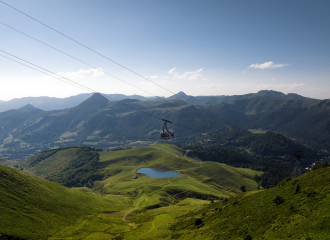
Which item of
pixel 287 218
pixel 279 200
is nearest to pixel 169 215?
pixel 279 200

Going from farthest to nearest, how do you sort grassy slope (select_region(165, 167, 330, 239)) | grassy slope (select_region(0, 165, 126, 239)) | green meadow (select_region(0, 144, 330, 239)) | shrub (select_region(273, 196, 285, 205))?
grassy slope (select_region(0, 165, 126, 239)) < shrub (select_region(273, 196, 285, 205)) < green meadow (select_region(0, 144, 330, 239)) < grassy slope (select_region(165, 167, 330, 239))

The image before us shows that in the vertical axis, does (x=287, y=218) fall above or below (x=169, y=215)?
above

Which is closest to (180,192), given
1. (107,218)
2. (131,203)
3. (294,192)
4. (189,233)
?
(131,203)

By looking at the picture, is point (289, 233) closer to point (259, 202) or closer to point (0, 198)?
point (259, 202)

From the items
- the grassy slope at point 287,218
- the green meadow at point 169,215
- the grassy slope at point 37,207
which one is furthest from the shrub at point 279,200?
the grassy slope at point 37,207

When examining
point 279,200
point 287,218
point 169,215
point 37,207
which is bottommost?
point 37,207

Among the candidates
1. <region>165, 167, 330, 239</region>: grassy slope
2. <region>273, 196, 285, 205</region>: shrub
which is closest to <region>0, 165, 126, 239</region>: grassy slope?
<region>165, 167, 330, 239</region>: grassy slope

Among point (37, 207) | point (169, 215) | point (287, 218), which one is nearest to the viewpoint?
point (287, 218)

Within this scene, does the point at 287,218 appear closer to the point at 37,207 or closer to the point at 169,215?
the point at 169,215

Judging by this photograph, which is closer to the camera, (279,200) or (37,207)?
(279,200)

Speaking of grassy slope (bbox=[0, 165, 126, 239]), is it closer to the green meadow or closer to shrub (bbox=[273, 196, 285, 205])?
the green meadow

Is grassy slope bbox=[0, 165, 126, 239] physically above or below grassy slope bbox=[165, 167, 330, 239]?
below
